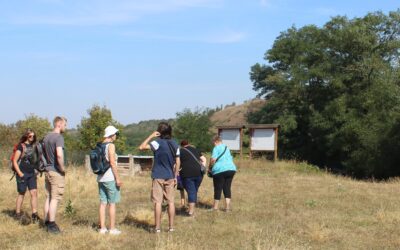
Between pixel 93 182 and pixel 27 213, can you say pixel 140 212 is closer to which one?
pixel 27 213

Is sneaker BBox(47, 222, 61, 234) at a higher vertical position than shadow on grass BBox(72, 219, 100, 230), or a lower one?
higher

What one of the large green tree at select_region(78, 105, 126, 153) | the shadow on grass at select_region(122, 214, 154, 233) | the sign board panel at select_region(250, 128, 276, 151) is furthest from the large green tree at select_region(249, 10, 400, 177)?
the shadow on grass at select_region(122, 214, 154, 233)

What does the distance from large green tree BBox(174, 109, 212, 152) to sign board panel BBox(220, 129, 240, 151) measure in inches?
166

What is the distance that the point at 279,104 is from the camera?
36.2 metres

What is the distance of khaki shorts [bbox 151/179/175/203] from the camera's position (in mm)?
8250

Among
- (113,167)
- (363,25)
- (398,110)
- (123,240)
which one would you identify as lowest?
(123,240)

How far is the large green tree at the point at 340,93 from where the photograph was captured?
27609 millimetres

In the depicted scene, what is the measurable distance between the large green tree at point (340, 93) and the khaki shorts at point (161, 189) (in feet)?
68.0

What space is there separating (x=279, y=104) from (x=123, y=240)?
29.4m

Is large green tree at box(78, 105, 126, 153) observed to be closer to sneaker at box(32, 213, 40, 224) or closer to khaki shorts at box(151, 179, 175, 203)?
sneaker at box(32, 213, 40, 224)

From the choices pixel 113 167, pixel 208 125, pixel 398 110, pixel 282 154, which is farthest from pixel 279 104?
pixel 113 167

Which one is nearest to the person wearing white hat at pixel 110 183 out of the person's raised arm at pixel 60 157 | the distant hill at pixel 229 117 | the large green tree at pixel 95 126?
the person's raised arm at pixel 60 157

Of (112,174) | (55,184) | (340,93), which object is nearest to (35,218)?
(55,184)

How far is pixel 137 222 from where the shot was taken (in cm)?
947
